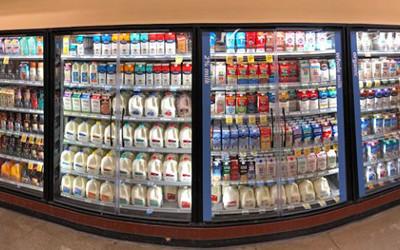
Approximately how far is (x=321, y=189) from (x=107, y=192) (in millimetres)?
2189

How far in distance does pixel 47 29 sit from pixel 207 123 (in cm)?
195

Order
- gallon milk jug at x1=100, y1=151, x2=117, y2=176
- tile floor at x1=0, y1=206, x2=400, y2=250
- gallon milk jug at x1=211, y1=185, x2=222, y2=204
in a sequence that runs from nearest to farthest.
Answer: tile floor at x1=0, y1=206, x2=400, y2=250 < gallon milk jug at x1=211, y1=185, x2=222, y2=204 < gallon milk jug at x1=100, y1=151, x2=117, y2=176

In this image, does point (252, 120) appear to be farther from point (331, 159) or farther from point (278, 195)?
point (331, 159)

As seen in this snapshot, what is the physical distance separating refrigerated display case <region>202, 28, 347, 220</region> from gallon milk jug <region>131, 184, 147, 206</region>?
68 centimetres

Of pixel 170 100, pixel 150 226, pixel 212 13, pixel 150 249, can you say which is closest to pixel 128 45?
pixel 170 100

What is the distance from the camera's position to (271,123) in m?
3.21

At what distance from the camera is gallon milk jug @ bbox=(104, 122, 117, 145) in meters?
3.26

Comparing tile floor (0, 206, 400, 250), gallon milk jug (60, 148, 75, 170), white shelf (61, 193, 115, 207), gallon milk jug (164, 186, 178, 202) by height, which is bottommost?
tile floor (0, 206, 400, 250)

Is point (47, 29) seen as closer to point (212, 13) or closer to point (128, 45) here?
point (128, 45)

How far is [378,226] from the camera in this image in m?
3.26

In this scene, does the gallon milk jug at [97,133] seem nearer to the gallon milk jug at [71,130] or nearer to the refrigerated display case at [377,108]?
the gallon milk jug at [71,130]

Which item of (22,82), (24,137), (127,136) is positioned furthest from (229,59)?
(24,137)

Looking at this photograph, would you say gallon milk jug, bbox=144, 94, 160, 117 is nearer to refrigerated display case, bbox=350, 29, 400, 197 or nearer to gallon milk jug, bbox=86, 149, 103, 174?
gallon milk jug, bbox=86, 149, 103, 174

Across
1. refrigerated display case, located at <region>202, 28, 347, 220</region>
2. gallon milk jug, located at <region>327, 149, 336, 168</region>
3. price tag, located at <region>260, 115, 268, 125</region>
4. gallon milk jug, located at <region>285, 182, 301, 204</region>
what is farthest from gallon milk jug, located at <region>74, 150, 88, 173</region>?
gallon milk jug, located at <region>327, 149, 336, 168</region>
